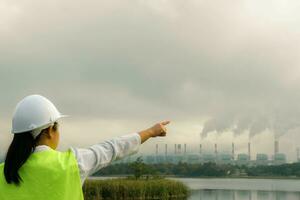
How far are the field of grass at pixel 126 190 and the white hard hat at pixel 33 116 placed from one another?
22.2 m

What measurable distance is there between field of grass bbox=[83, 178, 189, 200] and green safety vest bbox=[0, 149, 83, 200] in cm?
2223

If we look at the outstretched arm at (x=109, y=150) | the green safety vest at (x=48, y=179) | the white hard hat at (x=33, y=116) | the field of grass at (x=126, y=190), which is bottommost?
the field of grass at (x=126, y=190)

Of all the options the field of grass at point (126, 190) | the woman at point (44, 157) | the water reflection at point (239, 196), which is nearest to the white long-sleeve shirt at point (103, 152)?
the woman at point (44, 157)

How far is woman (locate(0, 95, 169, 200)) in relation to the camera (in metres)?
1.95

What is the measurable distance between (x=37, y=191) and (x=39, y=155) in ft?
0.41

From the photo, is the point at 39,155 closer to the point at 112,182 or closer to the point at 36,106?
the point at 36,106

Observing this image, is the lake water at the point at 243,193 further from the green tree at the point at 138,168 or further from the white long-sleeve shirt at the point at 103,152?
the white long-sleeve shirt at the point at 103,152

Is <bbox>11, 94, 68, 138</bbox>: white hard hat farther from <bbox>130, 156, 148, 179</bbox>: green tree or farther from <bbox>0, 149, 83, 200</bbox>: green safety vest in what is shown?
<bbox>130, 156, 148, 179</bbox>: green tree

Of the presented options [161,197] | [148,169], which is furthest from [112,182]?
[148,169]

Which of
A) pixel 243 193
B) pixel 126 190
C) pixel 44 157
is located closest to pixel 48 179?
pixel 44 157

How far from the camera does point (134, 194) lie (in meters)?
25.0

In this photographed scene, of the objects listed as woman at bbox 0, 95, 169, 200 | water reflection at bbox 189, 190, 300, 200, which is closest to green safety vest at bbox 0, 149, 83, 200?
woman at bbox 0, 95, 169, 200

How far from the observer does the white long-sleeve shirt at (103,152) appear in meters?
2.03

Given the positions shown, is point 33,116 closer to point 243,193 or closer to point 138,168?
point 138,168
